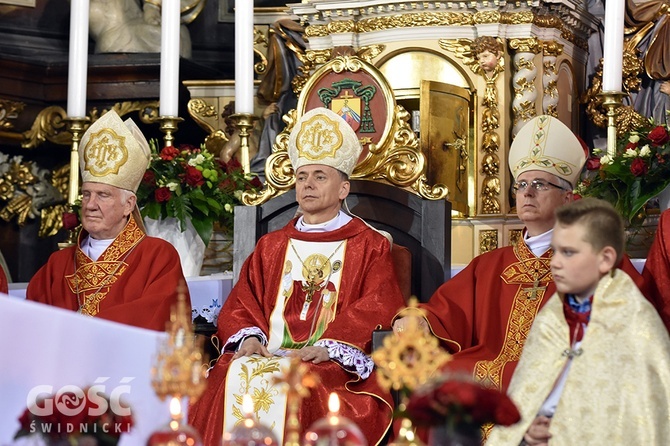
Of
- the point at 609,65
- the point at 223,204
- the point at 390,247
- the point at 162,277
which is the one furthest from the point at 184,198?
the point at 609,65

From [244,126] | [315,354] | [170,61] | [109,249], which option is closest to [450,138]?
[244,126]

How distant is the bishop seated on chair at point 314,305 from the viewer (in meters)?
5.03

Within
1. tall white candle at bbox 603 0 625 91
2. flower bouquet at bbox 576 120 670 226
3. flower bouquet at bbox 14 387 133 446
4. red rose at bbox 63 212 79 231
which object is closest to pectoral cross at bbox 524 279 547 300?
flower bouquet at bbox 576 120 670 226

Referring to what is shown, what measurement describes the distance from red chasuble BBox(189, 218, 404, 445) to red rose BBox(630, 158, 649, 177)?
104 centimetres

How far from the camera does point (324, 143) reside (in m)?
5.62

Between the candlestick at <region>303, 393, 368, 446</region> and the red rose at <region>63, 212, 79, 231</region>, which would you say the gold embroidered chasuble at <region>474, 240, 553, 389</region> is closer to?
the red rose at <region>63, 212, 79, 231</region>

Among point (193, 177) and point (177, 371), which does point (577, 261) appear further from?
point (193, 177)

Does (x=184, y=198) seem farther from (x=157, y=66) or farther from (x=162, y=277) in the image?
(x=157, y=66)

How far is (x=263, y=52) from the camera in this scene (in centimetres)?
840

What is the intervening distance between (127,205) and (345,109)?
1.15 metres

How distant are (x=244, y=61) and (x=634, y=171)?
6.51 feet

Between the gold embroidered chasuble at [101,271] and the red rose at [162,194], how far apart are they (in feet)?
1.33

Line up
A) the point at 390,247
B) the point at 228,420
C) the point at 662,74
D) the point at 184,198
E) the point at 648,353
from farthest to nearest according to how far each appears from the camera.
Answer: the point at 662,74, the point at 184,198, the point at 390,247, the point at 228,420, the point at 648,353

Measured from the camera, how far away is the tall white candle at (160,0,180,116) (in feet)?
21.8
